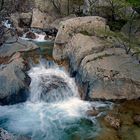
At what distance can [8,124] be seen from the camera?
1405 centimetres

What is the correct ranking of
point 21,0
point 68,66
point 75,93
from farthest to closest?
point 21,0 → point 68,66 → point 75,93

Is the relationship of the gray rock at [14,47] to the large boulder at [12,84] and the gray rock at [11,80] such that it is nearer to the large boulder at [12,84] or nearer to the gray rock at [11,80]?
the gray rock at [11,80]

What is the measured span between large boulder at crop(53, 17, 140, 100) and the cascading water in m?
0.88

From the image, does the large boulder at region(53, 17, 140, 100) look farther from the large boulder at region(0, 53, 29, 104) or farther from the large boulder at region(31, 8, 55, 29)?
the large boulder at region(31, 8, 55, 29)

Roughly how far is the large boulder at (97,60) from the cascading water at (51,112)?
2.88ft

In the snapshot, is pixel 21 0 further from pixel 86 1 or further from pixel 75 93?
pixel 75 93

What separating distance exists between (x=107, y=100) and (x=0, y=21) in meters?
15.6

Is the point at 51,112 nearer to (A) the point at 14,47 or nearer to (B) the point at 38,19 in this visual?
(A) the point at 14,47

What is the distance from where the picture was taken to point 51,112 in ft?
49.2

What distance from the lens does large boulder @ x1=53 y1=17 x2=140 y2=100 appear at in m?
15.7

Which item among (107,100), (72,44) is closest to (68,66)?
(72,44)

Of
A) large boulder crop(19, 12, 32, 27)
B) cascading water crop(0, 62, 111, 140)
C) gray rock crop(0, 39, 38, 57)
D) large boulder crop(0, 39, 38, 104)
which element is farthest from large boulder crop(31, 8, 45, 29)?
cascading water crop(0, 62, 111, 140)

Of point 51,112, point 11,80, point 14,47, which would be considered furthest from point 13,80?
point 14,47

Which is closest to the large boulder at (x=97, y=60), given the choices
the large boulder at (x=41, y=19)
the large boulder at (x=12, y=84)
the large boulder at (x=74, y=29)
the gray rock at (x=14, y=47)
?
the large boulder at (x=74, y=29)
